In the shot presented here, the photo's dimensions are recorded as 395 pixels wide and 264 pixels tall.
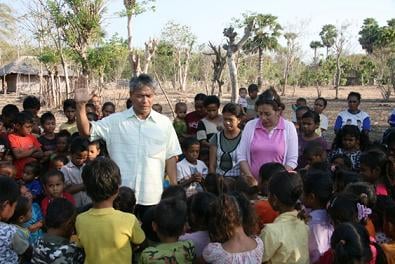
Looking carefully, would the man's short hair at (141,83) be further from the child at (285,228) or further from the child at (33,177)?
the child at (33,177)

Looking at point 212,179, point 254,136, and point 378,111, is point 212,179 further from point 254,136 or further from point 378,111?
point 378,111

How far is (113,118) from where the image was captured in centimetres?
324

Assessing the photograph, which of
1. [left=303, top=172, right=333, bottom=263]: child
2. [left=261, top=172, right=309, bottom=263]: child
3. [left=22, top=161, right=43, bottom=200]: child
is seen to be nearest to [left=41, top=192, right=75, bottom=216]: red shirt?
[left=22, top=161, right=43, bottom=200]: child

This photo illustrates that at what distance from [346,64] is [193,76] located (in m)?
15.6

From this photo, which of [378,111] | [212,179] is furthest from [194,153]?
[378,111]

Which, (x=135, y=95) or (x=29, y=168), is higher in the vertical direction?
(x=135, y=95)

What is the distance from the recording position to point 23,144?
4.72m

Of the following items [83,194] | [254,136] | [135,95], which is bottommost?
[83,194]

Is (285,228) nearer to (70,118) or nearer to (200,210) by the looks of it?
(200,210)

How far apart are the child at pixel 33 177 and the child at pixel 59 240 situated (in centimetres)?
161

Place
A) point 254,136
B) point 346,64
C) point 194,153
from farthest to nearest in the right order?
point 346,64
point 194,153
point 254,136

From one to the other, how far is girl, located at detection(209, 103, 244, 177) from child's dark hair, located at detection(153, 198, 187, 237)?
1623mm

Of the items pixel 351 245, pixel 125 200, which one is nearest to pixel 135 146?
pixel 125 200

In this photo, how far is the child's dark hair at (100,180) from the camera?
2.53 m
